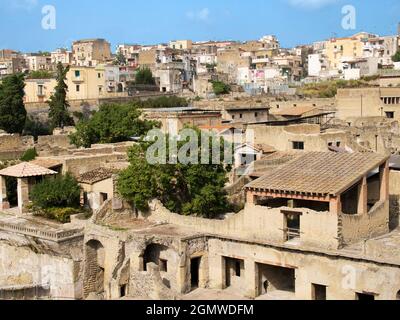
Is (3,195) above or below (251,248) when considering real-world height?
above

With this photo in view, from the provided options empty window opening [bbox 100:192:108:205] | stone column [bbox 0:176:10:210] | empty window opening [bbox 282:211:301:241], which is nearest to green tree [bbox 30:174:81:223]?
empty window opening [bbox 100:192:108:205]

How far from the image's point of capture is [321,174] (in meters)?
22.1

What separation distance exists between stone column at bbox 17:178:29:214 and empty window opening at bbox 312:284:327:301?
44.3 feet

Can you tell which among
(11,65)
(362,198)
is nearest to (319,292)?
(362,198)

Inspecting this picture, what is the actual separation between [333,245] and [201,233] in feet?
15.8

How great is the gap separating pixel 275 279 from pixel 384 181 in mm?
4997

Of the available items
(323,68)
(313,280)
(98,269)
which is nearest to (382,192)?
(313,280)

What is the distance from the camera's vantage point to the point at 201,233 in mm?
22984

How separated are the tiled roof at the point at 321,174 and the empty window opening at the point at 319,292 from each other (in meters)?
2.85

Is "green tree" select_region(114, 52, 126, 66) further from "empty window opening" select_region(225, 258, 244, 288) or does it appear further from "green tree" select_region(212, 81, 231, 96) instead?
"empty window opening" select_region(225, 258, 244, 288)

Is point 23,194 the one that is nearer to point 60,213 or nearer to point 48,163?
point 48,163

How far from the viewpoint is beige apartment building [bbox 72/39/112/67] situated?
10838 cm
